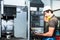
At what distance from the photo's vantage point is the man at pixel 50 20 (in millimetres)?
3389

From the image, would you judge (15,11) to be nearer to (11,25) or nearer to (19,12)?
(19,12)

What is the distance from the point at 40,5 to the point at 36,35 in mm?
602

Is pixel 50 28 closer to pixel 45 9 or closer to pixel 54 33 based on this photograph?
pixel 54 33

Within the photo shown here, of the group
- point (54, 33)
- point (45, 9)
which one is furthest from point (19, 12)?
point (54, 33)

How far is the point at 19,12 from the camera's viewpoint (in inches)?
131

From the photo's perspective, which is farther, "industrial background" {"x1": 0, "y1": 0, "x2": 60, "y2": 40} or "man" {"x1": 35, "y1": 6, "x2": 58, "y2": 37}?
"man" {"x1": 35, "y1": 6, "x2": 58, "y2": 37}

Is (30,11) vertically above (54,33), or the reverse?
(30,11)

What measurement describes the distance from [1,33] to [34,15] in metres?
0.73

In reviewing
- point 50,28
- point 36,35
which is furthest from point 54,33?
point 36,35

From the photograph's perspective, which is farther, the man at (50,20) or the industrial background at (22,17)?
the man at (50,20)

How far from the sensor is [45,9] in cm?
341

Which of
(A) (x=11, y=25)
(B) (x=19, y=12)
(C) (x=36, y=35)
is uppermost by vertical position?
(B) (x=19, y=12)

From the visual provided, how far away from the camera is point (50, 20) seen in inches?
134

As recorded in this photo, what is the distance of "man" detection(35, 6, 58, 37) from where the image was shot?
3389mm
